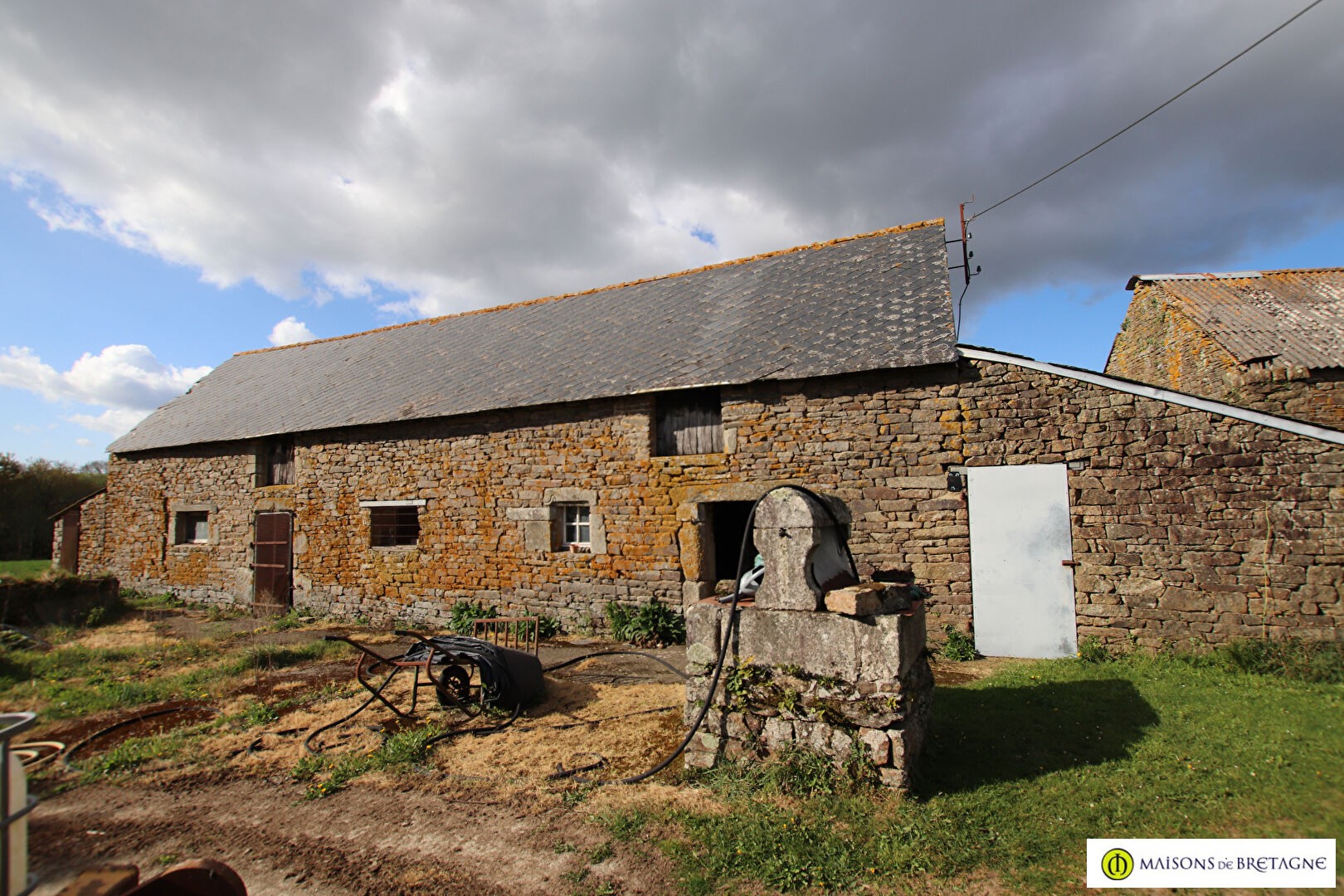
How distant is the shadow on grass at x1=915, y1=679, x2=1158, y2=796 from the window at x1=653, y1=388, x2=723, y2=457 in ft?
15.4

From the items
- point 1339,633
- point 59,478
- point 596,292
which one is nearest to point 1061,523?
point 1339,633

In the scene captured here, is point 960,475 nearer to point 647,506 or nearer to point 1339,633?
point 1339,633

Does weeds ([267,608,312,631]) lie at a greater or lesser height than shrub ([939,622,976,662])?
lesser

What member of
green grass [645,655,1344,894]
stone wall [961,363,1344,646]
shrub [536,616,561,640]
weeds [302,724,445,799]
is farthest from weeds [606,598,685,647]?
stone wall [961,363,1344,646]

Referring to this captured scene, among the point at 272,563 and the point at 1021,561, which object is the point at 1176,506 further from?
the point at 272,563

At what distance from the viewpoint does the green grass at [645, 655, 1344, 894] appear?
3250 mm

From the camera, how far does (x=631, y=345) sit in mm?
11289

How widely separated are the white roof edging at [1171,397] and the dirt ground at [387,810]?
19.1 feet

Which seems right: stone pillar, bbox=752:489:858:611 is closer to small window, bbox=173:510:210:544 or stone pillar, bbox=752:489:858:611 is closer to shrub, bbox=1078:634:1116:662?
shrub, bbox=1078:634:1116:662

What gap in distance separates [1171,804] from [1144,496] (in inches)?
176

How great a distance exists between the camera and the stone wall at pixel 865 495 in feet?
21.7

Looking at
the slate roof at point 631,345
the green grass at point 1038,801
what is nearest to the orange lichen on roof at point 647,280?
the slate roof at point 631,345

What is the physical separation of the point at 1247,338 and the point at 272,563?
2041 cm

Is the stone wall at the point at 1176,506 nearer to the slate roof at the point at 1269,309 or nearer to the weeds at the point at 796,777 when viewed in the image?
the weeds at the point at 796,777
